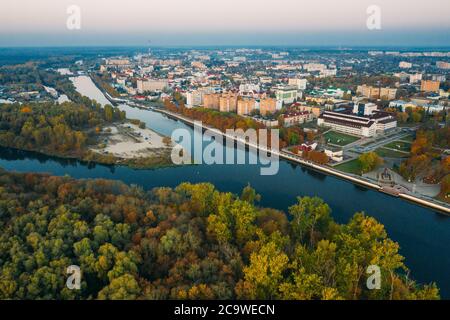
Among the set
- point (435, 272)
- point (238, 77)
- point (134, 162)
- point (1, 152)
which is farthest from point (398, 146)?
point (238, 77)

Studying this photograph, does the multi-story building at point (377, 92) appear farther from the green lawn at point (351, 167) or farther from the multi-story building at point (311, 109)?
the green lawn at point (351, 167)

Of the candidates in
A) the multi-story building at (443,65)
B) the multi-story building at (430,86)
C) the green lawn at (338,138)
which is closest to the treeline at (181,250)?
the green lawn at (338,138)

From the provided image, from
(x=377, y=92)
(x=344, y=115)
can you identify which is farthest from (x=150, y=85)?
(x=344, y=115)

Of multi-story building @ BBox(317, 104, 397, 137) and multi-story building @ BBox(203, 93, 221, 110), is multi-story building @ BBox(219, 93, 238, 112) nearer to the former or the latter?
multi-story building @ BBox(203, 93, 221, 110)

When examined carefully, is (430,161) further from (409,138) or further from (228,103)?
(228,103)

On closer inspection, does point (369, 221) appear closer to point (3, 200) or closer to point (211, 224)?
point (211, 224)

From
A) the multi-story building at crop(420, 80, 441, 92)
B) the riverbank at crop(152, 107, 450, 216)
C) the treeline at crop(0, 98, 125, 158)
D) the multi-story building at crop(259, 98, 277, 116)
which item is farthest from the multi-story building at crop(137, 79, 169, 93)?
the multi-story building at crop(420, 80, 441, 92)

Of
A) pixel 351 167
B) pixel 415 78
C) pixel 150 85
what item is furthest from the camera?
pixel 415 78
